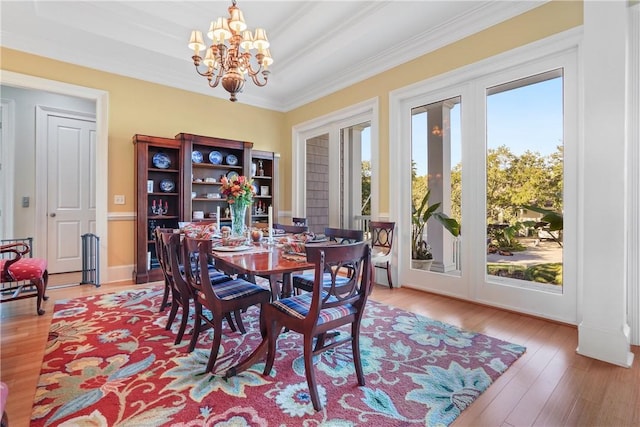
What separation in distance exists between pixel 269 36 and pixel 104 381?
4.19m

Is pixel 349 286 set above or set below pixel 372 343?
above

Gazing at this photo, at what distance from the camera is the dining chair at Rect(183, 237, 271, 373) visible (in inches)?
71.3

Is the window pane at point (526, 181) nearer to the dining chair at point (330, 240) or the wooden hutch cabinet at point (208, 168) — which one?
the dining chair at point (330, 240)

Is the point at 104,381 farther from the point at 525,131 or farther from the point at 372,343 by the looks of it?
the point at 525,131

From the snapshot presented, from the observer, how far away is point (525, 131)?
118 inches

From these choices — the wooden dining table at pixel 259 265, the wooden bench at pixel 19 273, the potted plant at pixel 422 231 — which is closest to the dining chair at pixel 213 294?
the wooden dining table at pixel 259 265

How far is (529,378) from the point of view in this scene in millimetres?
1851

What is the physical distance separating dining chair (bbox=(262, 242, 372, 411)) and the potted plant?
2182 millimetres

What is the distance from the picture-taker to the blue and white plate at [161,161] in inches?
173

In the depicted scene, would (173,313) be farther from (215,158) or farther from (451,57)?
(451,57)

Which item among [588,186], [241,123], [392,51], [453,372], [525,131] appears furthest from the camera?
[241,123]

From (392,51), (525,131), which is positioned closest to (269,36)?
(392,51)

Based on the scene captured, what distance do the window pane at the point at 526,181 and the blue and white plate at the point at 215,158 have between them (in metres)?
3.89

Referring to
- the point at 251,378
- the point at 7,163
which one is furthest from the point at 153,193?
the point at 251,378
